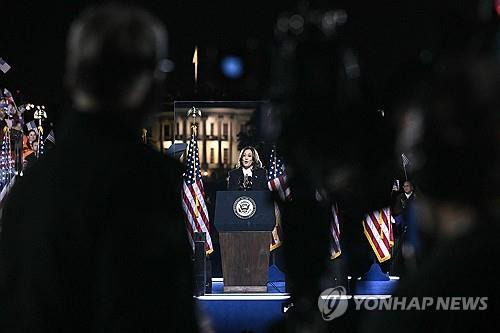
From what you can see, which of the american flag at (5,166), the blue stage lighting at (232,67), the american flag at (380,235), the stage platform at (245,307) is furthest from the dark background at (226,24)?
the blue stage lighting at (232,67)

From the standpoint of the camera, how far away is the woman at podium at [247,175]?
12.2 m

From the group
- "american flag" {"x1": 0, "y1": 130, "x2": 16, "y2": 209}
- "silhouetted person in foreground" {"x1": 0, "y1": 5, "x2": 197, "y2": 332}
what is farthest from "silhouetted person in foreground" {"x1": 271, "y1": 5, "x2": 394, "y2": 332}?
"american flag" {"x1": 0, "y1": 130, "x2": 16, "y2": 209}

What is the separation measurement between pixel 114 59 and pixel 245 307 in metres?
8.42

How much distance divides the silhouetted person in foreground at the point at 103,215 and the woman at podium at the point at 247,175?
9.79 meters

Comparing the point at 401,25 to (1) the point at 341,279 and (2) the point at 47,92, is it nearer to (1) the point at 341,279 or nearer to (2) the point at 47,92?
(1) the point at 341,279

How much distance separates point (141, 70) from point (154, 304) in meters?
0.58

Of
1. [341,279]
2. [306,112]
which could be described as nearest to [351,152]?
[306,112]

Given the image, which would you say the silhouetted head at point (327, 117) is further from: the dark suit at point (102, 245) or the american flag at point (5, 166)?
the american flag at point (5, 166)

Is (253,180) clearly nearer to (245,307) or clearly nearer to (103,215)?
(245,307)

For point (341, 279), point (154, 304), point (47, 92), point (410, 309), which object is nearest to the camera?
point (410, 309)

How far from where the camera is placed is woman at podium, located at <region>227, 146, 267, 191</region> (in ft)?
40.1

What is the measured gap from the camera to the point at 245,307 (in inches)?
415

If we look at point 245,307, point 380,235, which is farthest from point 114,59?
point 380,235

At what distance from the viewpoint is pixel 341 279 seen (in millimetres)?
11109
